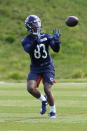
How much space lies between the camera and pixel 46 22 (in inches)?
1943

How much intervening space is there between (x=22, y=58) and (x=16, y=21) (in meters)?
9.55

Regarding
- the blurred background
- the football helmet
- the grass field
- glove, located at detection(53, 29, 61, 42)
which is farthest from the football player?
the blurred background

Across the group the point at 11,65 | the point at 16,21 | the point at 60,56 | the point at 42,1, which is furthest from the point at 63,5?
the point at 11,65

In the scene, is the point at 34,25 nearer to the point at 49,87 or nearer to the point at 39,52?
the point at 39,52

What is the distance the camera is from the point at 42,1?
62938 millimetres

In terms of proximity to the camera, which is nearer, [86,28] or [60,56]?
[60,56]

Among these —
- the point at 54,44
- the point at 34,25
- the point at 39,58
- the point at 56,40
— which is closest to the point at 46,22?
the point at 34,25

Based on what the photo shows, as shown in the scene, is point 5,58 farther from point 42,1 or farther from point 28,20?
point 28,20

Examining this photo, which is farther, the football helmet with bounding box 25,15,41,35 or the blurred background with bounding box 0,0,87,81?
the blurred background with bounding box 0,0,87,81

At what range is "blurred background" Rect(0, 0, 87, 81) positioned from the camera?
46531 millimetres

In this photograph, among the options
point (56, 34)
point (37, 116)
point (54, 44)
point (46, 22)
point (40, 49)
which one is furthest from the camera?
point (46, 22)

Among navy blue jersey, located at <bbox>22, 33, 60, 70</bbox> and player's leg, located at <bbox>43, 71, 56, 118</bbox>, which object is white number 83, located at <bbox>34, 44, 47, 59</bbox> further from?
player's leg, located at <bbox>43, 71, 56, 118</bbox>

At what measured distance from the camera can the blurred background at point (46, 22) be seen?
153ft

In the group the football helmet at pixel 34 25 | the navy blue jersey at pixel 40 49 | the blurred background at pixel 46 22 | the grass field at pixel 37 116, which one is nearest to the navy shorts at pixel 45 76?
the navy blue jersey at pixel 40 49
